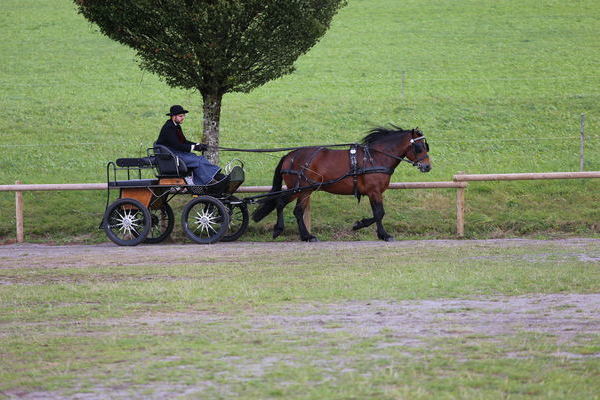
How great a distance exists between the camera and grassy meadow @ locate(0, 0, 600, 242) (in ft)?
55.8

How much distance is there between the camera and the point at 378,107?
96.8 ft

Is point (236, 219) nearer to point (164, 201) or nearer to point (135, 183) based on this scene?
point (164, 201)

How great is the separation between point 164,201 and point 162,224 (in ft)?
2.06

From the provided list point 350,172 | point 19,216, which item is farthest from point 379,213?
point 19,216

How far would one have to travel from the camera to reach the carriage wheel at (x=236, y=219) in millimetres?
15102

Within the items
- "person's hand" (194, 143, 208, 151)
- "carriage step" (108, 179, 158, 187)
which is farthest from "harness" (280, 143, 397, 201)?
"carriage step" (108, 179, 158, 187)

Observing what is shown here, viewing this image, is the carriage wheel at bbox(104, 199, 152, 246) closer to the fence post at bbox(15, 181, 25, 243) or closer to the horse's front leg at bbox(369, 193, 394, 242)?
the fence post at bbox(15, 181, 25, 243)

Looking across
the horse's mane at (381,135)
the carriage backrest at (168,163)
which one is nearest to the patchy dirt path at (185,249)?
the carriage backrest at (168,163)

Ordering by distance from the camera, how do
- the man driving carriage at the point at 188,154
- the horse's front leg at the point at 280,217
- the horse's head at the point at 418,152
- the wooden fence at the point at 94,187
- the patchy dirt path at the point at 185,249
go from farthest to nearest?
1. the wooden fence at the point at 94,187
2. the horse's front leg at the point at 280,217
3. the horse's head at the point at 418,152
4. the man driving carriage at the point at 188,154
5. the patchy dirt path at the point at 185,249

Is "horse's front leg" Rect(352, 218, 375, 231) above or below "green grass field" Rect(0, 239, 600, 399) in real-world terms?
above

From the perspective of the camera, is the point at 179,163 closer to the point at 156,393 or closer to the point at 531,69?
the point at 156,393

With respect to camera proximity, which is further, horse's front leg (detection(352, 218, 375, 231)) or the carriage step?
horse's front leg (detection(352, 218, 375, 231))

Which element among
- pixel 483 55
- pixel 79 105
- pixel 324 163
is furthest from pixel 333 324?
pixel 483 55

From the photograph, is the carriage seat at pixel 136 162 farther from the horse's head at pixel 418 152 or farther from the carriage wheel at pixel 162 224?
the horse's head at pixel 418 152
